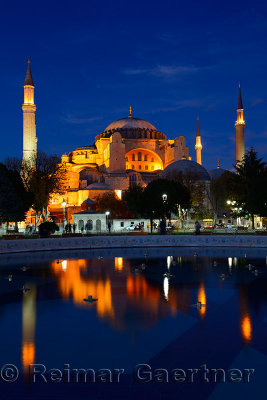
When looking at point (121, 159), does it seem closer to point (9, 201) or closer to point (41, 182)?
point (41, 182)

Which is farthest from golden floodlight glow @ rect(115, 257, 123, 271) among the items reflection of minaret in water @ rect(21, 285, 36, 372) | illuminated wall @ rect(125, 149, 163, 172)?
illuminated wall @ rect(125, 149, 163, 172)

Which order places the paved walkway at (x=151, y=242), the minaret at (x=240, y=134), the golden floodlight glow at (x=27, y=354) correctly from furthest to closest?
the minaret at (x=240, y=134) < the paved walkway at (x=151, y=242) < the golden floodlight glow at (x=27, y=354)

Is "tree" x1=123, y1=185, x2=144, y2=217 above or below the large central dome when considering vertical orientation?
below

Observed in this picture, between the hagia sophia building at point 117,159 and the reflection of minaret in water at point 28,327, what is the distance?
33.6 meters

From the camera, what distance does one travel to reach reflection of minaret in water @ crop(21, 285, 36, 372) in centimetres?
567

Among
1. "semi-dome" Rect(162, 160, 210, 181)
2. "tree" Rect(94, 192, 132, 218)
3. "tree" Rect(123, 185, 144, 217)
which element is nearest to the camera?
"tree" Rect(123, 185, 144, 217)

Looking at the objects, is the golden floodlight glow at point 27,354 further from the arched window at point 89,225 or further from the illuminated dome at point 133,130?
the illuminated dome at point 133,130

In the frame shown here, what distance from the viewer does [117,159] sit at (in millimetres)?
58125

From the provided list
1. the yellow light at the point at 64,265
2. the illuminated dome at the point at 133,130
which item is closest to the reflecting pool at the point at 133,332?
the yellow light at the point at 64,265

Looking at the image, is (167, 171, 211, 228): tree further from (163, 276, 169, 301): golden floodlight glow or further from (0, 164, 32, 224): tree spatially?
(163, 276, 169, 301): golden floodlight glow

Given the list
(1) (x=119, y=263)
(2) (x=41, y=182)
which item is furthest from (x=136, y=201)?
(1) (x=119, y=263)

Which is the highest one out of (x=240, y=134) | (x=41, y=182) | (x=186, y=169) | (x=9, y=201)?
(x=240, y=134)

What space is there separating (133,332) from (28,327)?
→ 1.87m

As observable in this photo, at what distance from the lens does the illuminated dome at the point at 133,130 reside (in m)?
66.0
